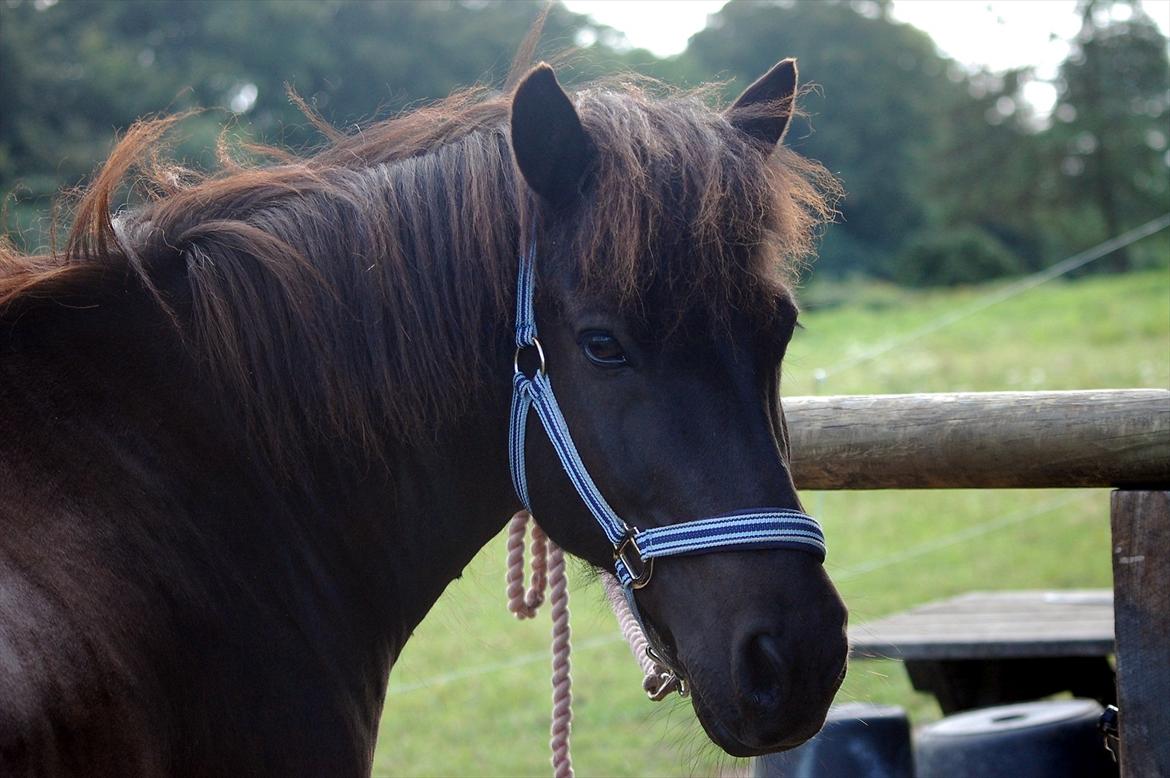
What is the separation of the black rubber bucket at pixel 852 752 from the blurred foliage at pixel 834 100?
1483 cm

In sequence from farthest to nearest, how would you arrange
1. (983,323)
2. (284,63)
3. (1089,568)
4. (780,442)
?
(284,63), (983,323), (1089,568), (780,442)

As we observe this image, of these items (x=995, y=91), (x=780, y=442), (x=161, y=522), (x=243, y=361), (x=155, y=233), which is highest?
(x=155, y=233)

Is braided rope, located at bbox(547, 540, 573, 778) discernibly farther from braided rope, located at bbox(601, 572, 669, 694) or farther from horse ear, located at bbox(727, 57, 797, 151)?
horse ear, located at bbox(727, 57, 797, 151)

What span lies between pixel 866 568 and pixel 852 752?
4.97 meters

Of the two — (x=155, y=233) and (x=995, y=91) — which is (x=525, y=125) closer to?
(x=155, y=233)

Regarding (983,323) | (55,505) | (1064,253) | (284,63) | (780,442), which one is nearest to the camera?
(55,505)

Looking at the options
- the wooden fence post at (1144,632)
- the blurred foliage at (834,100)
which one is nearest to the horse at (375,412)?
the wooden fence post at (1144,632)

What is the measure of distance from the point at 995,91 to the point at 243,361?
126ft

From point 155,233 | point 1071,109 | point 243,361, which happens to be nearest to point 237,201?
point 155,233

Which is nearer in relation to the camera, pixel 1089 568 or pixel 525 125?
pixel 525 125

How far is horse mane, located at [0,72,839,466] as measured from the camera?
A: 5.89 ft

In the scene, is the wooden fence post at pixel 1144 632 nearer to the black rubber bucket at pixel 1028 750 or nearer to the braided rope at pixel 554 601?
the black rubber bucket at pixel 1028 750

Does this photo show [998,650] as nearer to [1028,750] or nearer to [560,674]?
[1028,750]

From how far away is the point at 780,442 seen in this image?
1879 millimetres
